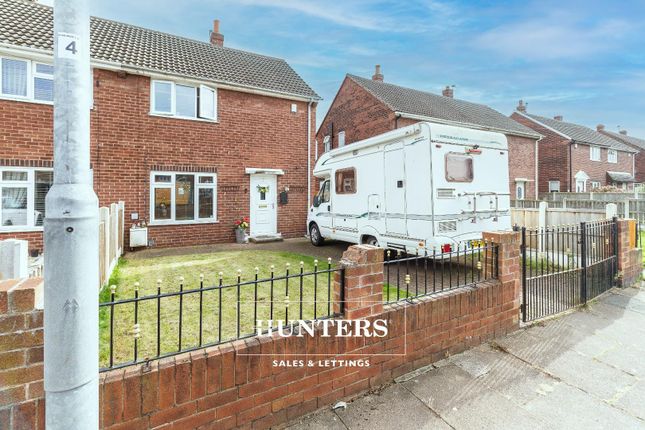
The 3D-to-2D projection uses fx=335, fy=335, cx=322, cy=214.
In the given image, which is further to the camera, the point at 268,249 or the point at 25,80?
the point at 268,249

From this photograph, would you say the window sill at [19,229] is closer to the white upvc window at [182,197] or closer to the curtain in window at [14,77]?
the white upvc window at [182,197]

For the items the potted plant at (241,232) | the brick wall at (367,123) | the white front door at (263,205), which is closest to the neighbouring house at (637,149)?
the brick wall at (367,123)

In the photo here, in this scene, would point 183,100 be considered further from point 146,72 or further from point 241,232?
point 241,232

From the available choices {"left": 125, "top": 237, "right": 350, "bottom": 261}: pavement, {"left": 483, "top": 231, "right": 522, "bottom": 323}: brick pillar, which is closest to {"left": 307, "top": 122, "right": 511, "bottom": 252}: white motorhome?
{"left": 125, "top": 237, "right": 350, "bottom": 261}: pavement

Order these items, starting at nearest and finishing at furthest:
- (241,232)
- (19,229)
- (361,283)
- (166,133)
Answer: (361,283)
(19,229)
(166,133)
(241,232)

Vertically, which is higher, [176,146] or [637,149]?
[637,149]

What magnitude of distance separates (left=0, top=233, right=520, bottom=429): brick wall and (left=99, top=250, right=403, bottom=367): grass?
45 cm

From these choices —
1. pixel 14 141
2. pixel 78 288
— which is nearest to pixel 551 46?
pixel 78 288

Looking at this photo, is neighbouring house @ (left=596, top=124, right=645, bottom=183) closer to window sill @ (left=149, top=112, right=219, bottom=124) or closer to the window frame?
the window frame

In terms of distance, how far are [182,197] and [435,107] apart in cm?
1695

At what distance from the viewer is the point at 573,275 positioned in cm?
595

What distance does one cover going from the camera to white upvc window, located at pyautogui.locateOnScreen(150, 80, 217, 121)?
11375mm

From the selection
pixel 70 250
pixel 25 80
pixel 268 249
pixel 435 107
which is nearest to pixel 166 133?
pixel 25 80

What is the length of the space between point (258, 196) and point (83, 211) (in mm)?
11690
